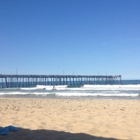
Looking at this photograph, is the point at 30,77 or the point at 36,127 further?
the point at 30,77

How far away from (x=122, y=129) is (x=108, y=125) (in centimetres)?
49

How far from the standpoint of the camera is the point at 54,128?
4.68 meters

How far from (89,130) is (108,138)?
741 millimetres

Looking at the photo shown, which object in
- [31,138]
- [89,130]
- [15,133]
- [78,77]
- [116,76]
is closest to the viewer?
[31,138]

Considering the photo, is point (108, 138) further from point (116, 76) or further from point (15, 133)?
point (116, 76)

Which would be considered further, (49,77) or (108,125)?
(49,77)

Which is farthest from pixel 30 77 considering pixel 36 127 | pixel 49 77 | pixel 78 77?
pixel 36 127

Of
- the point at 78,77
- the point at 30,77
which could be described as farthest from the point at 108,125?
the point at 78,77

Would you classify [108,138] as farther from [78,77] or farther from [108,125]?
[78,77]

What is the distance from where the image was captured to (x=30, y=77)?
48250mm

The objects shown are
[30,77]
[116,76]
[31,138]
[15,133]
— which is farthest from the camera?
[116,76]

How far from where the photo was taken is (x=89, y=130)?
4500mm

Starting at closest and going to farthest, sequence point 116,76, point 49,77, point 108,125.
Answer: point 108,125, point 49,77, point 116,76

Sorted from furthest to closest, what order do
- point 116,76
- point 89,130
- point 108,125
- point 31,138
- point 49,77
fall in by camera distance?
1. point 116,76
2. point 49,77
3. point 108,125
4. point 89,130
5. point 31,138
